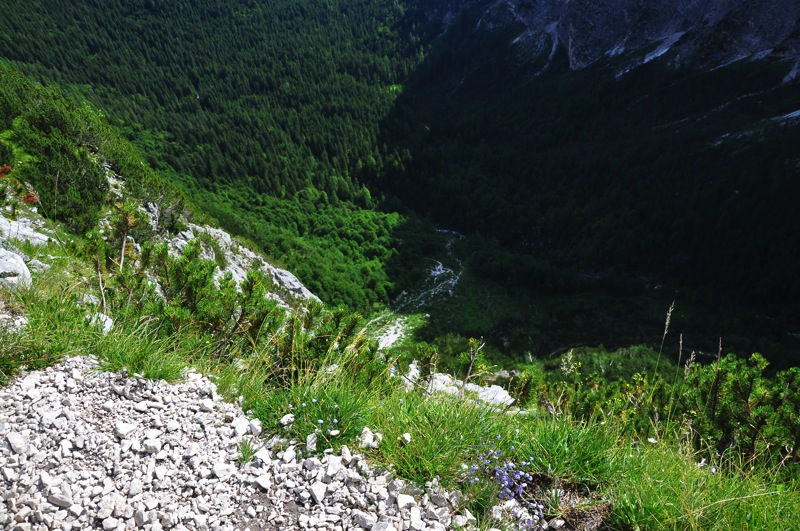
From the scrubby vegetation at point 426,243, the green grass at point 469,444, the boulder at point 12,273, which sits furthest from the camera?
the boulder at point 12,273

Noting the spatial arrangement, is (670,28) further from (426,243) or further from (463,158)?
(426,243)

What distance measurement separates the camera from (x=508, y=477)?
120 inches

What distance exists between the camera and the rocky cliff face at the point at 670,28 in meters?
96.9

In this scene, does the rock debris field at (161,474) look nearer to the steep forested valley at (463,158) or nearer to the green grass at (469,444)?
the green grass at (469,444)

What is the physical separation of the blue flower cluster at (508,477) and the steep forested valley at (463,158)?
68.0ft

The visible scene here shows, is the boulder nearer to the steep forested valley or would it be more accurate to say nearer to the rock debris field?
the rock debris field

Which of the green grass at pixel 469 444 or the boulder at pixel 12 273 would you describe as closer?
the green grass at pixel 469 444

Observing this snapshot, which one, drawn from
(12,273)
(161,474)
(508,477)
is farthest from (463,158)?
(161,474)

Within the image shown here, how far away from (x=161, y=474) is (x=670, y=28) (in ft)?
535

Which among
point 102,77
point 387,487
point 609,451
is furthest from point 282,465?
point 102,77

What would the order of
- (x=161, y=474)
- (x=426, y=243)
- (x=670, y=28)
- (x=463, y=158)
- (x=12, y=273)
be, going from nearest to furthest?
(x=161, y=474) → (x=12, y=273) → (x=426, y=243) → (x=670, y=28) → (x=463, y=158)

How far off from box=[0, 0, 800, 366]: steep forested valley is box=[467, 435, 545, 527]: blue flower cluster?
20730mm

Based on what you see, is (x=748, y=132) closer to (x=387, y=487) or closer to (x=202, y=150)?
(x=387, y=487)

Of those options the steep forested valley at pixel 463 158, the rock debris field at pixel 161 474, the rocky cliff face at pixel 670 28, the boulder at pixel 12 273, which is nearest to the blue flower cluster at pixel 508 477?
the rock debris field at pixel 161 474
